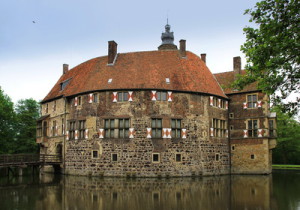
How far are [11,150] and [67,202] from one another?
35.1m

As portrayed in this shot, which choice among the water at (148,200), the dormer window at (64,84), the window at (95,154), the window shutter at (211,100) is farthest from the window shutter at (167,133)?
the dormer window at (64,84)

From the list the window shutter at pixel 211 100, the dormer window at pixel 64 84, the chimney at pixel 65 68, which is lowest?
the window shutter at pixel 211 100

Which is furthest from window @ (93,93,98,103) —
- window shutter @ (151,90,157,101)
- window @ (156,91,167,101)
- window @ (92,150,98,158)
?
window @ (156,91,167,101)

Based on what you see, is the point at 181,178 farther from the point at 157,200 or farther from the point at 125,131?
the point at 157,200

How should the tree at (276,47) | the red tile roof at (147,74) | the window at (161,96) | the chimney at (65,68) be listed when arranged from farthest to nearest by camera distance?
the chimney at (65,68)
the red tile roof at (147,74)
the window at (161,96)
the tree at (276,47)

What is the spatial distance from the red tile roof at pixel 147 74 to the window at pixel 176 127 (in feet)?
8.30

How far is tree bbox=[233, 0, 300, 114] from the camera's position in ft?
36.0

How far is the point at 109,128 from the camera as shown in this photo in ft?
83.2

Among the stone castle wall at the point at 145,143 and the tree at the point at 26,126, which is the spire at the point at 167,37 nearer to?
the stone castle wall at the point at 145,143

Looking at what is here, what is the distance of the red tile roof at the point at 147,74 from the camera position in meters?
26.2

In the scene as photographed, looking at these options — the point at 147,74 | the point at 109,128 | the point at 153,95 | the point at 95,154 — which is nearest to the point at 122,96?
the point at 153,95

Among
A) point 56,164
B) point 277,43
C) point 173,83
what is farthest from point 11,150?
point 277,43

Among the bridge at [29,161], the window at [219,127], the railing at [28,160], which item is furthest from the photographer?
the window at [219,127]

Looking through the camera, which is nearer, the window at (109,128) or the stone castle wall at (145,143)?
the stone castle wall at (145,143)
